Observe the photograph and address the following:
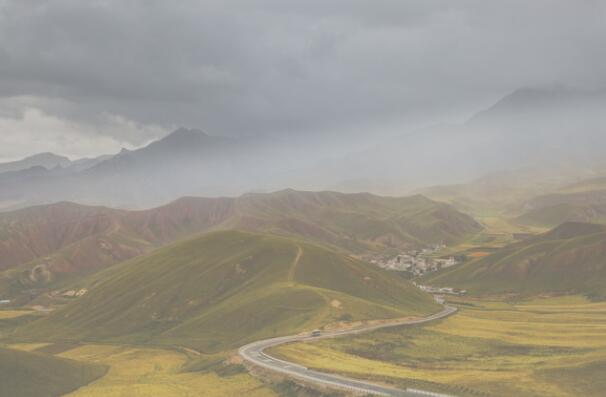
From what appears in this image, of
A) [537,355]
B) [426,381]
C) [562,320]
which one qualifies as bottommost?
[562,320]

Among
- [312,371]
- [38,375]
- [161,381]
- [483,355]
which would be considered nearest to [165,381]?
[161,381]

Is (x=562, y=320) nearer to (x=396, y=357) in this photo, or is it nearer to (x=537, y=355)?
(x=537, y=355)

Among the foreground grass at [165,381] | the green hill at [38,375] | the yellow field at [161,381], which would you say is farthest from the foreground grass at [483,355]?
the green hill at [38,375]

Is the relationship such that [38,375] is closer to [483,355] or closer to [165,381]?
[165,381]

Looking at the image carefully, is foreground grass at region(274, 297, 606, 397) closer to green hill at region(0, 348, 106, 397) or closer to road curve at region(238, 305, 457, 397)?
road curve at region(238, 305, 457, 397)

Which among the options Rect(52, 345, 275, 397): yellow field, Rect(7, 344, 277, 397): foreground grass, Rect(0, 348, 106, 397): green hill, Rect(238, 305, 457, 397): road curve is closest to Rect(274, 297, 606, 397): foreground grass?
Rect(238, 305, 457, 397): road curve

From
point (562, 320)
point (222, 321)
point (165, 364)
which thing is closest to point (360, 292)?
point (222, 321)
